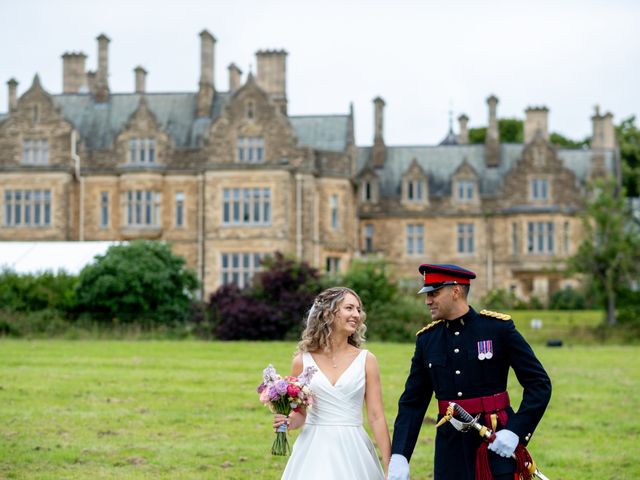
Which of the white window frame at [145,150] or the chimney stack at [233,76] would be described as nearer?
the white window frame at [145,150]

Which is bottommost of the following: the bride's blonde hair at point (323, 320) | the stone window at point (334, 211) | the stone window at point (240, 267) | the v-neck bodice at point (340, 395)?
the v-neck bodice at point (340, 395)

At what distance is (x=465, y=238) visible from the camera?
50.7 metres

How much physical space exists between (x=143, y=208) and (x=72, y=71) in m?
10.4

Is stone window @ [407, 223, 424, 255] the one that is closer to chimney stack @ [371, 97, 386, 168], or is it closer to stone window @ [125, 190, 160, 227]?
chimney stack @ [371, 97, 386, 168]

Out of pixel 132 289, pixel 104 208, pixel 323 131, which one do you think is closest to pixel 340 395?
pixel 132 289

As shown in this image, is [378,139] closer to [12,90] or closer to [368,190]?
[368,190]

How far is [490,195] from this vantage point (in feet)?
167

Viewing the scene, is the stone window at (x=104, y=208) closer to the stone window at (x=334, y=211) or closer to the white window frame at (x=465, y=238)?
the stone window at (x=334, y=211)

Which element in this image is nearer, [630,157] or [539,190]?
[539,190]

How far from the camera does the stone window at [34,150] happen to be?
45875 mm

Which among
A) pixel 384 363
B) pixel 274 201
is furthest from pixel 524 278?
pixel 384 363

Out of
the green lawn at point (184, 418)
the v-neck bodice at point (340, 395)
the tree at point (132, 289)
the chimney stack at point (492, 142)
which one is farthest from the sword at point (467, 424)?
the chimney stack at point (492, 142)

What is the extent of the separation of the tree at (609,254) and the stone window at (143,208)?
1574cm

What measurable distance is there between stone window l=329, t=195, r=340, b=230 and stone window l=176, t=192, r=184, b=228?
562 cm
